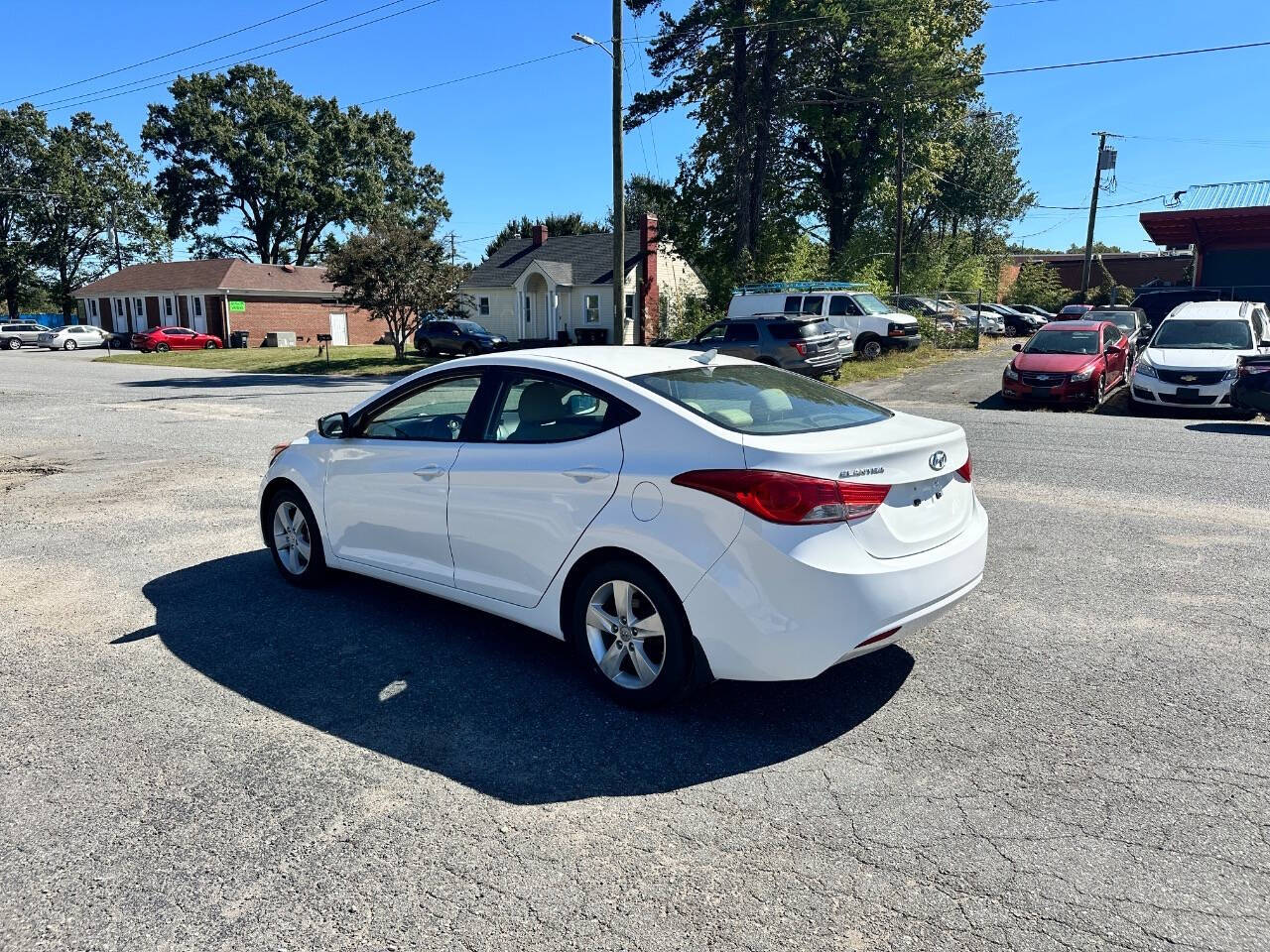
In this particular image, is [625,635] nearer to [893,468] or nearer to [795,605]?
[795,605]

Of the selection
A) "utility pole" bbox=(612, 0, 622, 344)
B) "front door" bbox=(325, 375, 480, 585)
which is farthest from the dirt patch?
"utility pole" bbox=(612, 0, 622, 344)

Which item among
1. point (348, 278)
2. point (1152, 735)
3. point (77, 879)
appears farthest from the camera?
point (348, 278)

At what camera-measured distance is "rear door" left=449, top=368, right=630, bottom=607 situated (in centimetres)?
396

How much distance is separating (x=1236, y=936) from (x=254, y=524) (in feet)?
23.5

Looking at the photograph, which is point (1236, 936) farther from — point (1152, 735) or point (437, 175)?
point (437, 175)

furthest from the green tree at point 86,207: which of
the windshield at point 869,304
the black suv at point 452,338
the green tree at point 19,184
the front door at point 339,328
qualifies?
the windshield at point 869,304

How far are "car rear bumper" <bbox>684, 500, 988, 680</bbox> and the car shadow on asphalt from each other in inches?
16.2

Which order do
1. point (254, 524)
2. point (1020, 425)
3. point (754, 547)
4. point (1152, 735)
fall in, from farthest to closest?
point (1020, 425)
point (254, 524)
point (1152, 735)
point (754, 547)

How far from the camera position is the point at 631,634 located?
387 cm

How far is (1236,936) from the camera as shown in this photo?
8.11 ft

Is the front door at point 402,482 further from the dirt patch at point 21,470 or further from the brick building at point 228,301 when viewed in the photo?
the brick building at point 228,301

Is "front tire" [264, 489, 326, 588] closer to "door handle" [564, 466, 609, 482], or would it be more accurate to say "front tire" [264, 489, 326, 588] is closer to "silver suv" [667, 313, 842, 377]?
"door handle" [564, 466, 609, 482]

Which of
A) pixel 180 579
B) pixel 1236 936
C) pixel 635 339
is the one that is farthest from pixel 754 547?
pixel 635 339

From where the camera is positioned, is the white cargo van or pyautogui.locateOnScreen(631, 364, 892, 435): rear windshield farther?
the white cargo van
